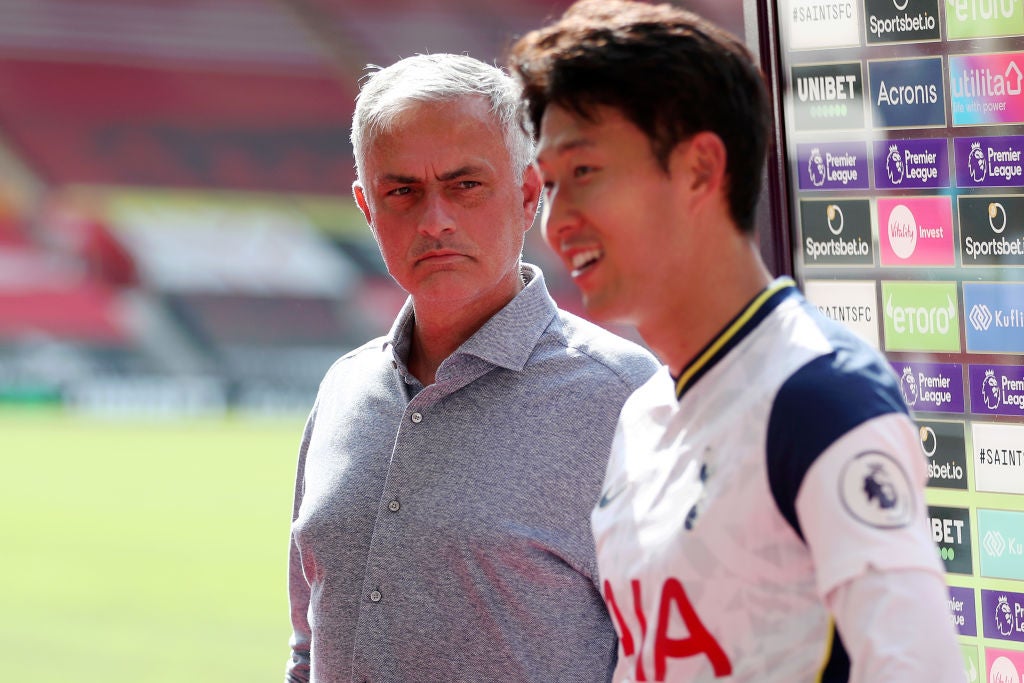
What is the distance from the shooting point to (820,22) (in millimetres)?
1508

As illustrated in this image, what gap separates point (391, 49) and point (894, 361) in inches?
439

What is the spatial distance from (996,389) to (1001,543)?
0.55ft

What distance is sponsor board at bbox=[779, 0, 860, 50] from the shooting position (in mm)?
1491

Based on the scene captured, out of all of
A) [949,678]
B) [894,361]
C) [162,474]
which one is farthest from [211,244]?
[949,678]

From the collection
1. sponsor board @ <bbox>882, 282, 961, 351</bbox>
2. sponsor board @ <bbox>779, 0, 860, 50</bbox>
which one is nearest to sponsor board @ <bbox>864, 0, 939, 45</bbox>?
sponsor board @ <bbox>779, 0, 860, 50</bbox>

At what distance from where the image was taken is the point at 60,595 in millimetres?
6324

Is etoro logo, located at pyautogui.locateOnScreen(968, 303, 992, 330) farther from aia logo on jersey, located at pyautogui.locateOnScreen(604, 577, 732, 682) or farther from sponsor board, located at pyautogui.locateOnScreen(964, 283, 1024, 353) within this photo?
aia logo on jersey, located at pyautogui.locateOnScreen(604, 577, 732, 682)

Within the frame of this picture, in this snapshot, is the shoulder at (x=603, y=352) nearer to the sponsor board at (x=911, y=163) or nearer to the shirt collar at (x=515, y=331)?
the shirt collar at (x=515, y=331)

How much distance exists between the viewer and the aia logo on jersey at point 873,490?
30.0 inches

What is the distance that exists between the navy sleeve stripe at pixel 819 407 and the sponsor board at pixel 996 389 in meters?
0.69

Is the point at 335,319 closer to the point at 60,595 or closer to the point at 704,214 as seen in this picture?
the point at 60,595

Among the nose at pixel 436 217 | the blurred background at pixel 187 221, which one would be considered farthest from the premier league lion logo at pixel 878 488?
the blurred background at pixel 187 221

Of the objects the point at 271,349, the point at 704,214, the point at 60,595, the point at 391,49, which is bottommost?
the point at 60,595

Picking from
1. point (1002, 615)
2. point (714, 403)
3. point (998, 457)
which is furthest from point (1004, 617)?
point (714, 403)
